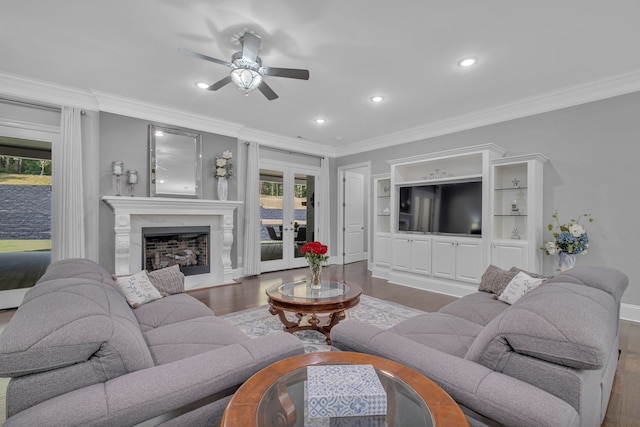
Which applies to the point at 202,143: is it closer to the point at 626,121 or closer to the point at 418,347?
the point at 418,347

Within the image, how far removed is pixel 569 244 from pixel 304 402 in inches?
151

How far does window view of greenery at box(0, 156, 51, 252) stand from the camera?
374cm

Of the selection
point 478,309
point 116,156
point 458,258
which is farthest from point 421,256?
point 116,156

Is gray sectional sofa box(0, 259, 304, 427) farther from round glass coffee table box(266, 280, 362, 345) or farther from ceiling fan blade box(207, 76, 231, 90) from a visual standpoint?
ceiling fan blade box(207, 76, 231, 90)

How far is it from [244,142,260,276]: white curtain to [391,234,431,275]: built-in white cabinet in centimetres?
253

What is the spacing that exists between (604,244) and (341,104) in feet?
12.3

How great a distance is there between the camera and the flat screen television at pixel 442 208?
4.33m

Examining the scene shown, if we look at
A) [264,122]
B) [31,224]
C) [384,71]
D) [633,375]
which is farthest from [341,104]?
[31,224]

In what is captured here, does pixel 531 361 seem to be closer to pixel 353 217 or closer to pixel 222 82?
pixel 222 82

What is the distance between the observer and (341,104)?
427 centimetres

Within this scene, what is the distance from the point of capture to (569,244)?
11.2 feet

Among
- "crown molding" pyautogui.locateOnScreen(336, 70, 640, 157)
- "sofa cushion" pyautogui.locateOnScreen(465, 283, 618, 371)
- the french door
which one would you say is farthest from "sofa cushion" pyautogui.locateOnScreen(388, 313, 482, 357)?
the french door

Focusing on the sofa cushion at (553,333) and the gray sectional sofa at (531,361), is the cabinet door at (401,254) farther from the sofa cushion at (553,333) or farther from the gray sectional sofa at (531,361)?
the sofa cushion at (553,333)

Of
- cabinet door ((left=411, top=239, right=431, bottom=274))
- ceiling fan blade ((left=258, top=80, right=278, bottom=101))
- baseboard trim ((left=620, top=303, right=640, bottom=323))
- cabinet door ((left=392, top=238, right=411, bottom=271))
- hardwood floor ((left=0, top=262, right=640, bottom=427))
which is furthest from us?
cabinet door ((left=392, top=238, right=411, bottom=271))
